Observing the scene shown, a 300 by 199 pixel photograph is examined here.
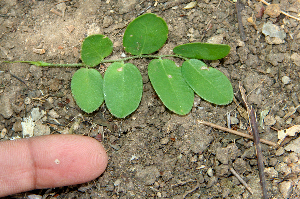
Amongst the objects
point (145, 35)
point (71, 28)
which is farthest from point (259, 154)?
point (71, 28)

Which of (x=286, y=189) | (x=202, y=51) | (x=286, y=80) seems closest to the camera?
(x=286, y=189)

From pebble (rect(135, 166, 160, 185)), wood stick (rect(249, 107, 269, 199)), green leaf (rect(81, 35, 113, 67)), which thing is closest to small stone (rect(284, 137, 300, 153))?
wood stick (rect(249, 107, 269, 199))

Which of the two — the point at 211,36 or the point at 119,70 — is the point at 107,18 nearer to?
the point at 119,70

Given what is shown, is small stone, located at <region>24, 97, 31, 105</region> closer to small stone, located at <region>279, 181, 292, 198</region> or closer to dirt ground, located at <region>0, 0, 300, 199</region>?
dirt ground, located at <region>0, 0, 300, 199</region>

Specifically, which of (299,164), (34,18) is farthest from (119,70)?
(299,164)

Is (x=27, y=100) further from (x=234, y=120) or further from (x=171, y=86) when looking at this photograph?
(x=234, y=120)

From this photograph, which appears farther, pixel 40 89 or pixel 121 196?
pixel 40 89
